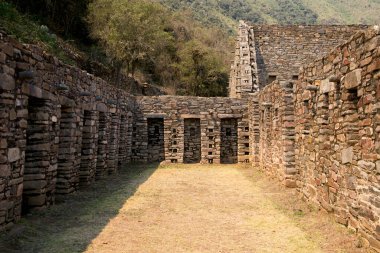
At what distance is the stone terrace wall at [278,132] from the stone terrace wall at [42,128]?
19.1 ft

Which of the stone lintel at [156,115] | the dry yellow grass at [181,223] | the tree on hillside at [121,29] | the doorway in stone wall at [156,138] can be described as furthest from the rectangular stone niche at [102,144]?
the tree on hillside at [121,29]

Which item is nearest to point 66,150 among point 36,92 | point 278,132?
point 36,92

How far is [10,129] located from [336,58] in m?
6.05

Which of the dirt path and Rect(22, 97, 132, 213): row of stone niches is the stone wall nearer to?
Rect(22, 97, 132, 213): row of stone niches

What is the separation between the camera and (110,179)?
43.6ft

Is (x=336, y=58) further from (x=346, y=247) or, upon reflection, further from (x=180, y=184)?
(x=180, y=184)

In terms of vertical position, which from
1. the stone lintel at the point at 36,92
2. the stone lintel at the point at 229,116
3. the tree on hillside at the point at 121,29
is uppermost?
the tree on hillside at the point at 121,29

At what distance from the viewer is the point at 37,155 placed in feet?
26.4

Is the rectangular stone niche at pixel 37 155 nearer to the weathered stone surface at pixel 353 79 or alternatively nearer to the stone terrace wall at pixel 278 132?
the weathered stone surface at pixel 353 79

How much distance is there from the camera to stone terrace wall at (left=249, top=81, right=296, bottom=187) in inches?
440

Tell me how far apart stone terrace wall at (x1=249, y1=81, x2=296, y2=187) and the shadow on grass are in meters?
4.64

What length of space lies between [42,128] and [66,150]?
1.93m

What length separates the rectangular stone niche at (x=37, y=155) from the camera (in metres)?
7.93

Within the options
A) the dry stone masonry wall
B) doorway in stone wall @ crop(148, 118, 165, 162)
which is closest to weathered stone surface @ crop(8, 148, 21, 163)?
the dry stone masonry wall
